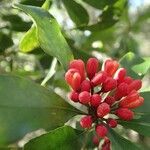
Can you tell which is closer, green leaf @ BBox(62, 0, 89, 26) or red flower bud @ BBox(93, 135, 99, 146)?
red flower bud @ BBox(93, 135, 99, 146)

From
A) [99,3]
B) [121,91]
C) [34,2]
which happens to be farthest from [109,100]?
[99,3]

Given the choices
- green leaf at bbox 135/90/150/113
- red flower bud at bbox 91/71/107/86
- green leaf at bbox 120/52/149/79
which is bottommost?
green leaf at bbox 135/90/150/113

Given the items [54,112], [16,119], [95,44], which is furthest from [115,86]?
[95,44]

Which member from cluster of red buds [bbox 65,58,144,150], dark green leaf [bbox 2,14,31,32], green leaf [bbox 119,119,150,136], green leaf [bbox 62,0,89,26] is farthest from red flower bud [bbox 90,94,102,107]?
dark green leaf [bbox 2,14,31,32]

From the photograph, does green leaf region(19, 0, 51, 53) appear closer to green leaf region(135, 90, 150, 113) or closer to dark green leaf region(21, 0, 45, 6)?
dark green leaf region(21, 0, 45, 6)

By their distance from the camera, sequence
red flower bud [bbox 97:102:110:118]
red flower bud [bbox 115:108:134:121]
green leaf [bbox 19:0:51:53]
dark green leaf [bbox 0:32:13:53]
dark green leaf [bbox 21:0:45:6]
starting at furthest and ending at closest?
dark green leaf [bbox 0:32:13:53] → dark green leaf [bbox 21:0:45:6] → green leaf [bbox 19:0:51:53] → red flower bud [bbox 115:108:134:121] → red flower bud [bbox 97:102:110:118]

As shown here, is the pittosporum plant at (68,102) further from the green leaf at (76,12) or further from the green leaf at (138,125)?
the green leaf at (76,12)

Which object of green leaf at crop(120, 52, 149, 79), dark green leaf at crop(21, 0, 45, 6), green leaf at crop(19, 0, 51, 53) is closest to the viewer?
green leaf at crop(19, 0, 51, 53)

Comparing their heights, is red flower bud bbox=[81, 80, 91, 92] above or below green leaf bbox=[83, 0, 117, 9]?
above

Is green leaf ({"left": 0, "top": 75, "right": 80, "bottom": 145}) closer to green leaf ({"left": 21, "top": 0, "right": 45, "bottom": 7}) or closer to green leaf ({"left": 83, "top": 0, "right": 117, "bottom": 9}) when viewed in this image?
green leaf ({"left": 21, "top": 0, "right": 45, "bottom": 7})
